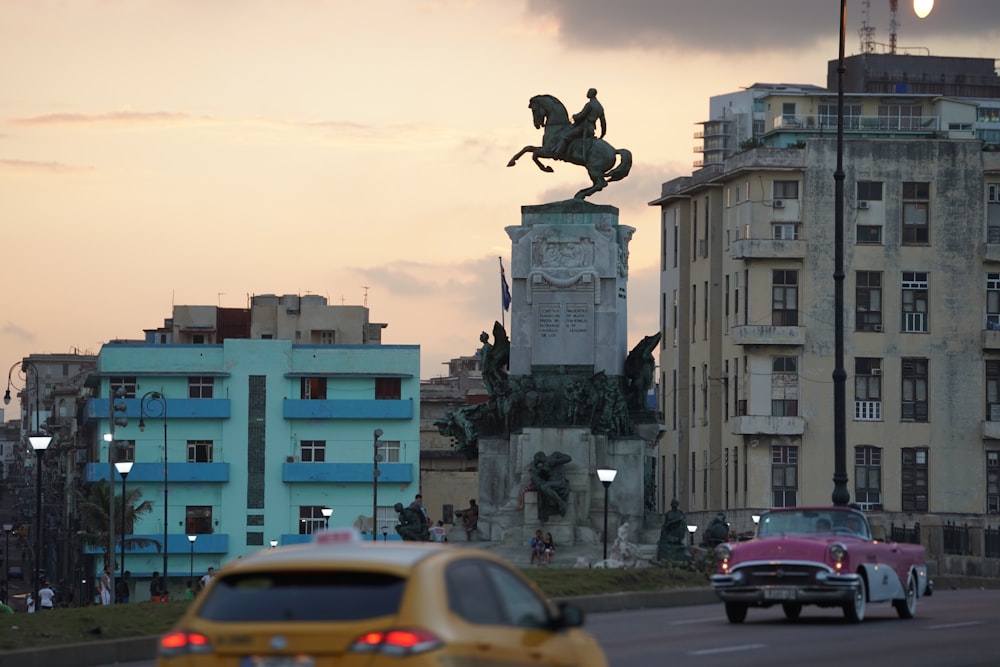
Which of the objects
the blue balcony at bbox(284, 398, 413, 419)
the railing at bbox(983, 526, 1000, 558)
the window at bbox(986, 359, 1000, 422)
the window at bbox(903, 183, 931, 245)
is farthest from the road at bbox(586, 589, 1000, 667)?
the blue balcony at bbox(284, 398, 413, 419)

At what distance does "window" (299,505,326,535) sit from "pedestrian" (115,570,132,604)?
8.73 meters

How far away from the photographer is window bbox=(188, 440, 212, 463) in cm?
10625

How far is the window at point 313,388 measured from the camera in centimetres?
10775

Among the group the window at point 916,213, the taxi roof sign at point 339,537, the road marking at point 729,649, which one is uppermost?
the window at point 916,213

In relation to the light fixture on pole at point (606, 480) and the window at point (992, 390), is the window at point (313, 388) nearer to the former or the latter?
the window at point (992, 390)

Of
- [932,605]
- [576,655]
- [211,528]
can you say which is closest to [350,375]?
[211,528]

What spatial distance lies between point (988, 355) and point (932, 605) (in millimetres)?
65036

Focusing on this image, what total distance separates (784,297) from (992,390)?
9.85 metres

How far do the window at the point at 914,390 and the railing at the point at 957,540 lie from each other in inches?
984

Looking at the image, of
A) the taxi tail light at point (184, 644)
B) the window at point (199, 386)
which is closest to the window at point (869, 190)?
the window at point (199, 386)

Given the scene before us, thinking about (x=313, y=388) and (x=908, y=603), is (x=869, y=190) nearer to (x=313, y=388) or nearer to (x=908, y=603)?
(x=313, y=388)

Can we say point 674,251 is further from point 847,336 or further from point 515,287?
point 515,287

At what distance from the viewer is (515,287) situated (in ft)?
158

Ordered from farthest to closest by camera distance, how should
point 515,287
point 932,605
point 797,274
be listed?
1. point 797,274
2. point 515,287
3. point 932,605
